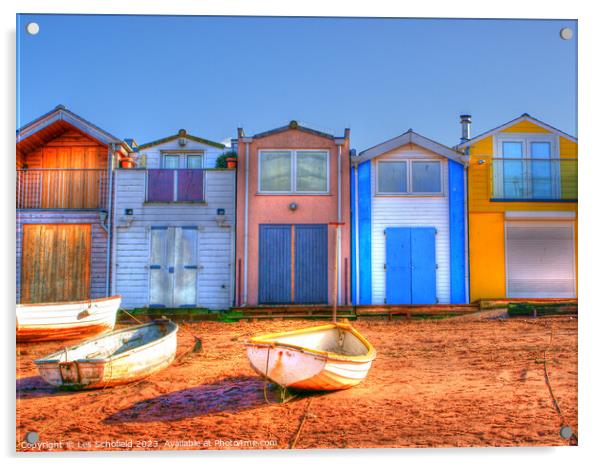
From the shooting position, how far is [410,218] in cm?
748

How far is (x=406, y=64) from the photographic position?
5.74m

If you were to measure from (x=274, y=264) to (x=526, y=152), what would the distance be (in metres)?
3.17

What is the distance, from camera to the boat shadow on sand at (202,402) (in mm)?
5219

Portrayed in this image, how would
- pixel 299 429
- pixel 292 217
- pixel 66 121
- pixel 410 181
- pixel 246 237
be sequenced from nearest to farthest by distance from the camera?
pixel 299 429 < pixel 66 121 < pixel 246 237 < pixel 292 217 < pixel 410 181

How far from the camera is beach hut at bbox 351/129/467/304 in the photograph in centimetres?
675

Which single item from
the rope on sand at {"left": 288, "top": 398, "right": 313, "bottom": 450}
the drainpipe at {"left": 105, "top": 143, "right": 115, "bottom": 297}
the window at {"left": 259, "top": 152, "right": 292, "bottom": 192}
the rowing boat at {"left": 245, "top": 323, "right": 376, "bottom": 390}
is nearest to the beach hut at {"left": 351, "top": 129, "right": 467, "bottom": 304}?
the window at {"left": 259, "top": 152, "right": 292, "bottom": 192}

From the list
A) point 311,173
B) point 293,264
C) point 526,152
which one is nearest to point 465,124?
point 526,152

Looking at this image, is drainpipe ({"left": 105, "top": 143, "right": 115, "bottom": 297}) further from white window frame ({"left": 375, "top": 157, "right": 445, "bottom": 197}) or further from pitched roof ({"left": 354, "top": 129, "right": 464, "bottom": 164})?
white window frame ({"left": 375, "top": 157, "right": 445, "bottom": 197})

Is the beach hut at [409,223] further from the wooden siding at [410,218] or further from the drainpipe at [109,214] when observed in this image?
the drainpipe at [109,214]

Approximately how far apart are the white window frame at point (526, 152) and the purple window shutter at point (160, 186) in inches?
147

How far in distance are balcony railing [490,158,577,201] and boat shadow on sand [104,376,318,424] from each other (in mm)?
3272

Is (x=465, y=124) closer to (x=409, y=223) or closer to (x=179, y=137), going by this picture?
(x=409, y=223)

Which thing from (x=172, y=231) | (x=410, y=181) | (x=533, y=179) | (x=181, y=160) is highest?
(x=181, y=160)
